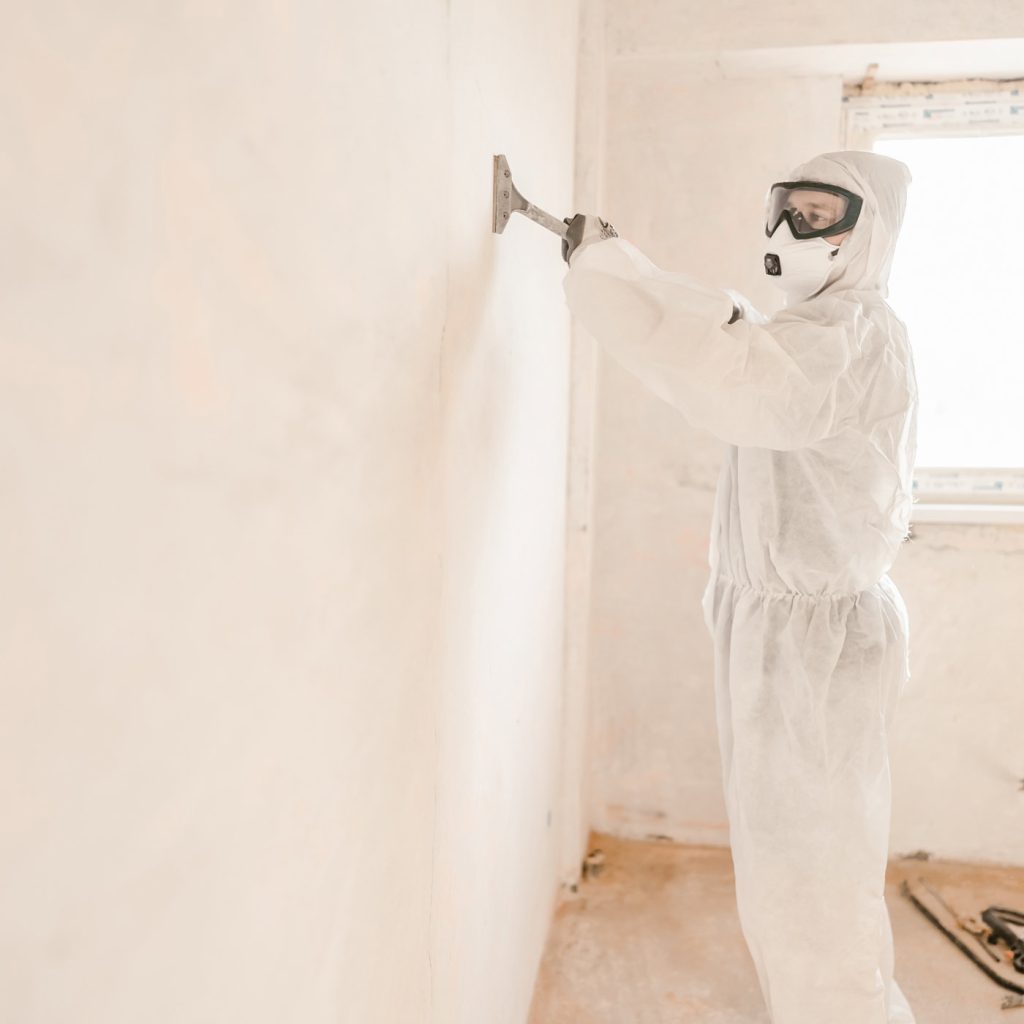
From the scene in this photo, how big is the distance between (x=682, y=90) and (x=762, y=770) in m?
1.81

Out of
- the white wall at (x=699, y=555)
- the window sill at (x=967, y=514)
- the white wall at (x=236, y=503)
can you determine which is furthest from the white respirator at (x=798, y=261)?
the window sill at (x=967, y=514)

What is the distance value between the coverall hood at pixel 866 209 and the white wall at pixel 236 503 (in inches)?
28.6

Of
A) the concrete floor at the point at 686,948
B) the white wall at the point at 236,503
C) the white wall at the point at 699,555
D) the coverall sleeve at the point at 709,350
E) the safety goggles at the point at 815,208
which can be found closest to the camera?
the white wall at the point at 236,503

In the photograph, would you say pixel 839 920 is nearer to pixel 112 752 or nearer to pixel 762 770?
pixel 762 770

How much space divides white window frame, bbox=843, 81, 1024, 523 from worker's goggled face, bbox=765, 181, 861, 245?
1.07 meters

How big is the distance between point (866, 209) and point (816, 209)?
0.09 meters

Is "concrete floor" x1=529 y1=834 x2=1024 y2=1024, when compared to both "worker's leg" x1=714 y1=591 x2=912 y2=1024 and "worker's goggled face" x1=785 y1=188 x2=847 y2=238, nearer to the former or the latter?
"worker's leg" x1=714 y1=591 x2=912 y2=1024

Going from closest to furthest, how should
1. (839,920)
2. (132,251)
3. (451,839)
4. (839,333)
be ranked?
(132,251) < (451,839) < (839,333) < (839,920)

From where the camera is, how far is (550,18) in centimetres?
184

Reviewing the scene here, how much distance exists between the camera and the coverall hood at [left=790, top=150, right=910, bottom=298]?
1651 millimetres

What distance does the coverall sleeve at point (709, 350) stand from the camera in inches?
51.3

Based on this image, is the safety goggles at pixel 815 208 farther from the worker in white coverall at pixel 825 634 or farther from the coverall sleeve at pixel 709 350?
the coverall sleeve at pixel 709 350

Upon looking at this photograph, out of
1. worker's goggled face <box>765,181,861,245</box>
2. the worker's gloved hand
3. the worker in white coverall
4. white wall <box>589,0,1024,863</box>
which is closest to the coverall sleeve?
the worker's gloved hand

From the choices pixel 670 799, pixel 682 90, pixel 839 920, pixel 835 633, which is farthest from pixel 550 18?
pixel 670 799
